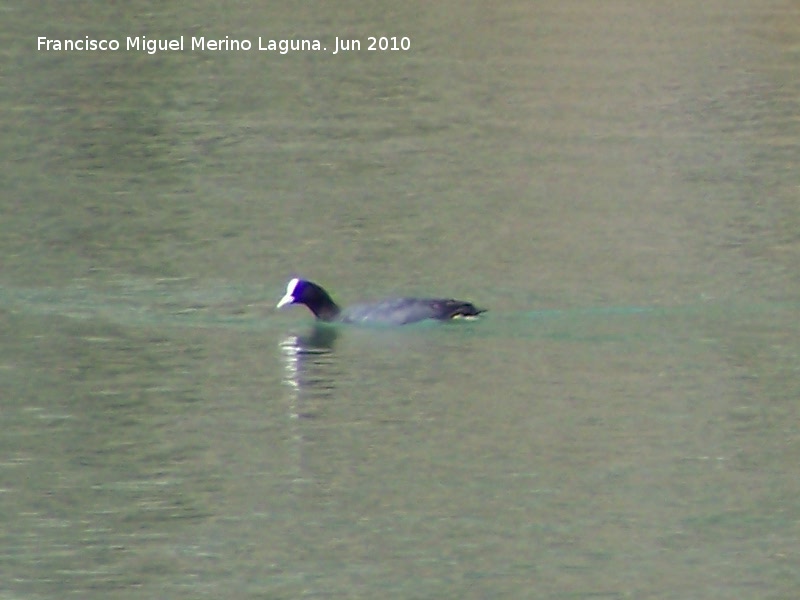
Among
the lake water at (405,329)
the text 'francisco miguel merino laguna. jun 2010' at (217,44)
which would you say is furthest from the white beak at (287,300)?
the text 'francisco miguel merino laguna. jun 2010' at (217,44)

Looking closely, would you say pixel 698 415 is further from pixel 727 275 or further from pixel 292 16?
pixel 292 16

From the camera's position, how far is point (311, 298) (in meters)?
18.2

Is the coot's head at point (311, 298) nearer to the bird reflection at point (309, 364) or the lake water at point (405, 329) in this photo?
the bird reflection at point (309, 364)

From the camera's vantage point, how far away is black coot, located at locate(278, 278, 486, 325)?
17922mm

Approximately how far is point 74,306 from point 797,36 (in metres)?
18.9

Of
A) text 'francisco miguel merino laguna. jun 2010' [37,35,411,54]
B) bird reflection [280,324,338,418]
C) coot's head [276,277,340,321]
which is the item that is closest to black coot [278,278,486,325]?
coot's head [276,277,340,321]

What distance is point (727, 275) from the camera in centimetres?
1938

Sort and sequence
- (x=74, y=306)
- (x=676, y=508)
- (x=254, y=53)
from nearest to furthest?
1. (x=676, y=508)
2. (x=74, y=306)
3. (x=254, y=53)

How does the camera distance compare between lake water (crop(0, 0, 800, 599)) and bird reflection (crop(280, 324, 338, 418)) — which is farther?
bird reflection (crop(280, 324, 338, 418))

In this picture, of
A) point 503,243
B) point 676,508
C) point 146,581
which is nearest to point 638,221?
point 503,243

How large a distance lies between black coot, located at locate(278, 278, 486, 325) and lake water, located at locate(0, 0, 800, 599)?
0.20 metres

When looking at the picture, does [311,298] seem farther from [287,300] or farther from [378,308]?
[378,308]

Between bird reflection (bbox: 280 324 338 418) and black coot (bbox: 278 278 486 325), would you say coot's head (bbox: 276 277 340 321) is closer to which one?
black coot (bbox: 278 278 486 325)

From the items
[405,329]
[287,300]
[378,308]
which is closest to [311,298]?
[287,300]
